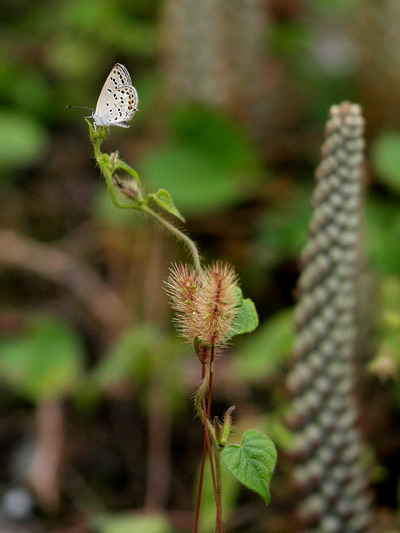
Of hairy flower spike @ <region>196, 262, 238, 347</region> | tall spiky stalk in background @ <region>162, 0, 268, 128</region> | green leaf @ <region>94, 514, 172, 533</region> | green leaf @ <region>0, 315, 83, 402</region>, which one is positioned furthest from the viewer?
tall spiky stalk in background @ <region>162, 0, 268, 128</region>

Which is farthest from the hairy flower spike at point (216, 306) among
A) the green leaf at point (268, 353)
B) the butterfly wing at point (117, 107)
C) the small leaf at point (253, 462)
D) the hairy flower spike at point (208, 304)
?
the green leaf at point (268, 353)

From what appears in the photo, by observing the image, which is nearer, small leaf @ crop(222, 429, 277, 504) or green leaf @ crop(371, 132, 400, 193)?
small leaf @ crop(222, 429, 277, 504)

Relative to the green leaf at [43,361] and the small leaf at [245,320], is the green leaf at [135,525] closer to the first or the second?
the green leaf at [43,361]

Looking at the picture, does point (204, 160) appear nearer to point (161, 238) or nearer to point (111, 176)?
point (161, 238)

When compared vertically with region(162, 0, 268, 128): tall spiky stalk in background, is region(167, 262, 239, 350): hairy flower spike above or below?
below

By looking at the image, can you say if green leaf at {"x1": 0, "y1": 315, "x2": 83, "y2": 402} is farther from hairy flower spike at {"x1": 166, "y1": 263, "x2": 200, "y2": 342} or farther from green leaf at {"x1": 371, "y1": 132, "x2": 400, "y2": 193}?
hairy flower spike at {"x1": 166, "y1": 263, "x2": 200, "y2": 342}

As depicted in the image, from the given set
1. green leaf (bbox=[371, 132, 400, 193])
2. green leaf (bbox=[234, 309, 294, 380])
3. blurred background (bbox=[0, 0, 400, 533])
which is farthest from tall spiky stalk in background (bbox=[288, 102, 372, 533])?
green leaf (bbox=[371, 132, 400, 193])

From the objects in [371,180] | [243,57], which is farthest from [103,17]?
[371,180]
